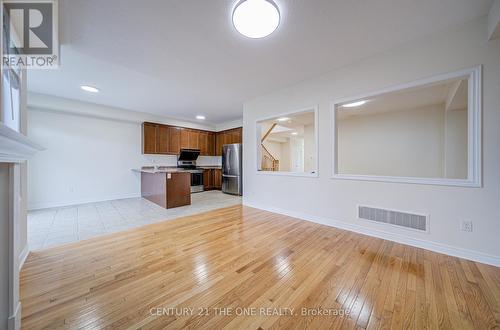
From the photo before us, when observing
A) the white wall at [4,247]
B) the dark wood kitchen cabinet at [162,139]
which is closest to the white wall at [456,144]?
the white wall at [4,247]

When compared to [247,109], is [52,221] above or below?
below

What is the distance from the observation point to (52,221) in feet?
10.3

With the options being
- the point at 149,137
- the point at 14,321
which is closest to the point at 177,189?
the point at 149,137

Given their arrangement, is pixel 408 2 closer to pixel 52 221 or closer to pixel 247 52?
pixel 247 52

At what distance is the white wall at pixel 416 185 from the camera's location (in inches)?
71.2

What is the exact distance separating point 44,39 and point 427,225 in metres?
5.13

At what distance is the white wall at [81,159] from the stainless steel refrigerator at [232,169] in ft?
8.36

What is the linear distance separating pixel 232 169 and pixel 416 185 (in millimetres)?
4508

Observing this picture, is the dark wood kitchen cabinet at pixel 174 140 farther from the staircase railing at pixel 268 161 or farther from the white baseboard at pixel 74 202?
the staircase railing at pixel 268 161

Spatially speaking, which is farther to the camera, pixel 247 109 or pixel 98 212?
pixel 247 109

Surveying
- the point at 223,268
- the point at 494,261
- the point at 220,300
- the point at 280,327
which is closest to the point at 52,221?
the point at 223,268

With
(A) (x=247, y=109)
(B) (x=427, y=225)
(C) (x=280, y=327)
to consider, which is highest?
(A) (x=247, y=109)

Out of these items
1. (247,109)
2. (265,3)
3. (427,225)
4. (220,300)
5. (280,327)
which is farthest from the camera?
(247,109)

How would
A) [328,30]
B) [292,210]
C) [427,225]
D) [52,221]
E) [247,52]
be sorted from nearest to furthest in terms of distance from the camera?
1. [328,30]
2. [427,225]
3. [247,52]
4. [52,221]
5. [292,210]
